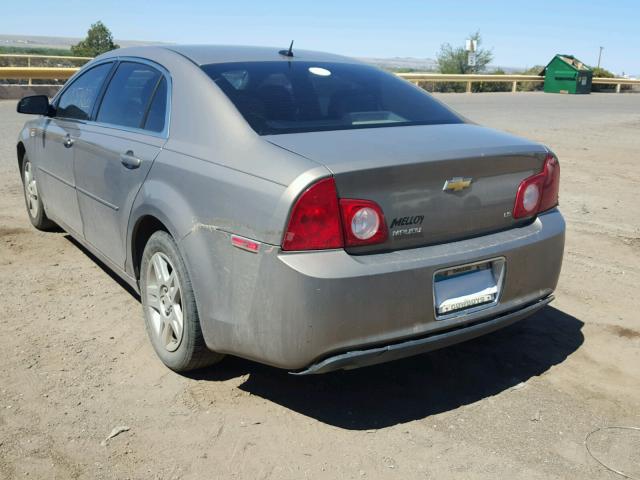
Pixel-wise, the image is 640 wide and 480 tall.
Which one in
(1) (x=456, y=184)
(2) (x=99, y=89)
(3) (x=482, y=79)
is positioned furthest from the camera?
(3) (x=482, y=79)

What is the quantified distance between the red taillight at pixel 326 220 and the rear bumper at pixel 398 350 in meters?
0.47

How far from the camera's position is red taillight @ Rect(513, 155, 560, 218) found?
357 cm

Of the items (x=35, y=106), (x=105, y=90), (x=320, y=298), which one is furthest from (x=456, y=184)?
(x=35, y=106)

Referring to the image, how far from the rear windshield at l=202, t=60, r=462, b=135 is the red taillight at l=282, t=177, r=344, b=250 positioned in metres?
0.58

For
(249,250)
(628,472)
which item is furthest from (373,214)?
(628,472)

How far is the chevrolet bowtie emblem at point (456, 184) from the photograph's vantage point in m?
3.22

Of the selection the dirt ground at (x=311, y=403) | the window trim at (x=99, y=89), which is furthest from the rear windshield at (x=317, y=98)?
the dirt ground at (x=311, y=403)

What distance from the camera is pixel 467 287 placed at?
129 inches

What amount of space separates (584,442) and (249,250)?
172 cm

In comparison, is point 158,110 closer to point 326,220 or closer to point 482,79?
point 326,220

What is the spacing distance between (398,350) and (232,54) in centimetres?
207

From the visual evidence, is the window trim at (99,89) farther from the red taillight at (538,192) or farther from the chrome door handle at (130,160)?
the red taillight at (538,192)

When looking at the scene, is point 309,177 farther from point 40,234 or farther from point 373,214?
point 40,234

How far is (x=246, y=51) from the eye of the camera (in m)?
4.33
